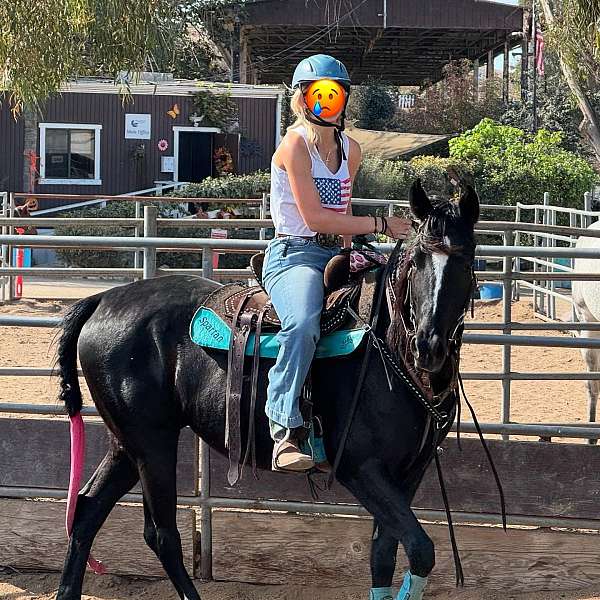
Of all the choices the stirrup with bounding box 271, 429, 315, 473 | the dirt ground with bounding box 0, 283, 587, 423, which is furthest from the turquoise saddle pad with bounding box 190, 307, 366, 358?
the dirt ground with bounding box 0, 283, 587, 423

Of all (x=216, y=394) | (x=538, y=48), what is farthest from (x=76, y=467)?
(x=538, y=48)

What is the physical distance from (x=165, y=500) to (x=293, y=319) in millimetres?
1072

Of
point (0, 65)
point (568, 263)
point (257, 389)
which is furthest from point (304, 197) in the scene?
point (568, 263)

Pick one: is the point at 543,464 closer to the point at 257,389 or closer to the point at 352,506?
the point at 352,506

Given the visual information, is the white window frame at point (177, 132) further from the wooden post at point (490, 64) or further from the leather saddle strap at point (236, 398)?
the leather saddle strap at point (236, 398)

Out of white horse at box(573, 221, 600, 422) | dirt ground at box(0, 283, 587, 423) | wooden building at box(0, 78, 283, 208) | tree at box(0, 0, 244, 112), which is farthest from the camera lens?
wooden building at box(0, 78, 283, 208)

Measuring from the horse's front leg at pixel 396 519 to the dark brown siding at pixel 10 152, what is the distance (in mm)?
21635

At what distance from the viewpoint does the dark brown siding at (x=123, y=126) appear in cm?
2398

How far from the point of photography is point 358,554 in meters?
4.88

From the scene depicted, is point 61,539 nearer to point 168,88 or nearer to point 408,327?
point 408,327

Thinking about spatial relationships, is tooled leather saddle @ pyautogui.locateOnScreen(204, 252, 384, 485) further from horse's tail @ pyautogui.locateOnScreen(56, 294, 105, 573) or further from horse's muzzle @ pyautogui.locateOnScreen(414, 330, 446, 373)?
horse's tail @ pyautogui.locateOnScreen(56, 294, 105, 573)

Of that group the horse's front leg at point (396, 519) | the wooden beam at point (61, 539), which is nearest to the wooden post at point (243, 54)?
the wooden beam at point (61, 539)

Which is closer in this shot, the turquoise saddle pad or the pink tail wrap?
the turquoise saddle pad

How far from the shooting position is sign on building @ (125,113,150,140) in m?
24.0
